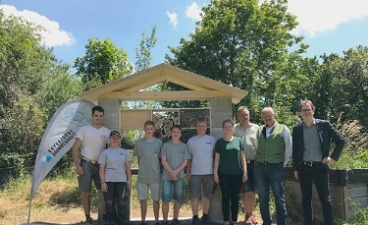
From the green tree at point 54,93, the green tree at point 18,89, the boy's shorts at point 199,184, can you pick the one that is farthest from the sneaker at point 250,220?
the green tree at point 54,93

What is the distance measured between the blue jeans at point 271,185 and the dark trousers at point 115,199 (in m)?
2.11

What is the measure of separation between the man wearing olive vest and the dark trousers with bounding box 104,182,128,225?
211 centimetres

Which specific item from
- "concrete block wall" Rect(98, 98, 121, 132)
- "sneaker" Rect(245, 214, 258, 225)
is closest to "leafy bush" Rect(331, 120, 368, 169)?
"sneaker" Rect(245, 214, 258, 225)

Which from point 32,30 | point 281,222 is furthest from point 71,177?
point 281,222

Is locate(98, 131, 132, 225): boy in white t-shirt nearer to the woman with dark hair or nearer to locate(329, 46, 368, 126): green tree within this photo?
the woman with dark hair

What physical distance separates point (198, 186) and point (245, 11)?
17.0 m

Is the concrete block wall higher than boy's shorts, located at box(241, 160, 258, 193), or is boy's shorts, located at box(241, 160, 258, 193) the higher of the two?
the concrete block wall

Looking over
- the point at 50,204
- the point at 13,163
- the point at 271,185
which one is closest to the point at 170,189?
the point at 271,185

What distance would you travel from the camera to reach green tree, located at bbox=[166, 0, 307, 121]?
2078 centimetres

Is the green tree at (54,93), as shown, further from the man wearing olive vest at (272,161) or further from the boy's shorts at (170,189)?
the man wearing olive vest at (272,161)

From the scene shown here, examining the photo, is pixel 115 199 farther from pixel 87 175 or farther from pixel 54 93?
pixel 54 93

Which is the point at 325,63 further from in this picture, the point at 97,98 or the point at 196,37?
the point at 97,98

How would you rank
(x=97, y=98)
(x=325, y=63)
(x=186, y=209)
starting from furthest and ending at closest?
(x=325, y=63) < (x=186, y=209) < (x=97, y=98)

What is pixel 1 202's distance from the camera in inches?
383
